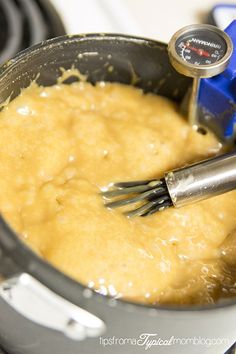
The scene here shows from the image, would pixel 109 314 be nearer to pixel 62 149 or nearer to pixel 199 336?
pixel 199 336

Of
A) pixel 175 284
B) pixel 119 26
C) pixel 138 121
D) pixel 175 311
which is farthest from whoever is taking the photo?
pixel 119 26

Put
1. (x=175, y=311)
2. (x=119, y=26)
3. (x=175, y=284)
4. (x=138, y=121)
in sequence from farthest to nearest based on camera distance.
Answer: (x=119, y=26) → (x=138, y=121) → (x=175, y=284) → (x=175, y=311)

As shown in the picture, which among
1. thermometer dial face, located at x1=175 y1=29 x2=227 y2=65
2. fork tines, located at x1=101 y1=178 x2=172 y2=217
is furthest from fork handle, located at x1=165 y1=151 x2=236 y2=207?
thermometer dial face, located at x1=175 y1=29 x2=227 y2=65

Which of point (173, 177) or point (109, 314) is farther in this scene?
point (173, 177)

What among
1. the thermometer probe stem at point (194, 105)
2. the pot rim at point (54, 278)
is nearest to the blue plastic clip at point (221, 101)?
the thermometer probe stem at point (194, 105)

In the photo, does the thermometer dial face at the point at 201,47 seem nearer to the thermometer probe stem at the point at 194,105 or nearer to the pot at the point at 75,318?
the thermometer probe stem at the point at 194,105

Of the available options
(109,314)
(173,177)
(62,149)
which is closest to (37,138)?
(62,149)

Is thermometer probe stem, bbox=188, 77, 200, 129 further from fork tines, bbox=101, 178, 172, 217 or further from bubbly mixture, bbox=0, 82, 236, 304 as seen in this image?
fork tines, bbox=101, 178, 172, 217
